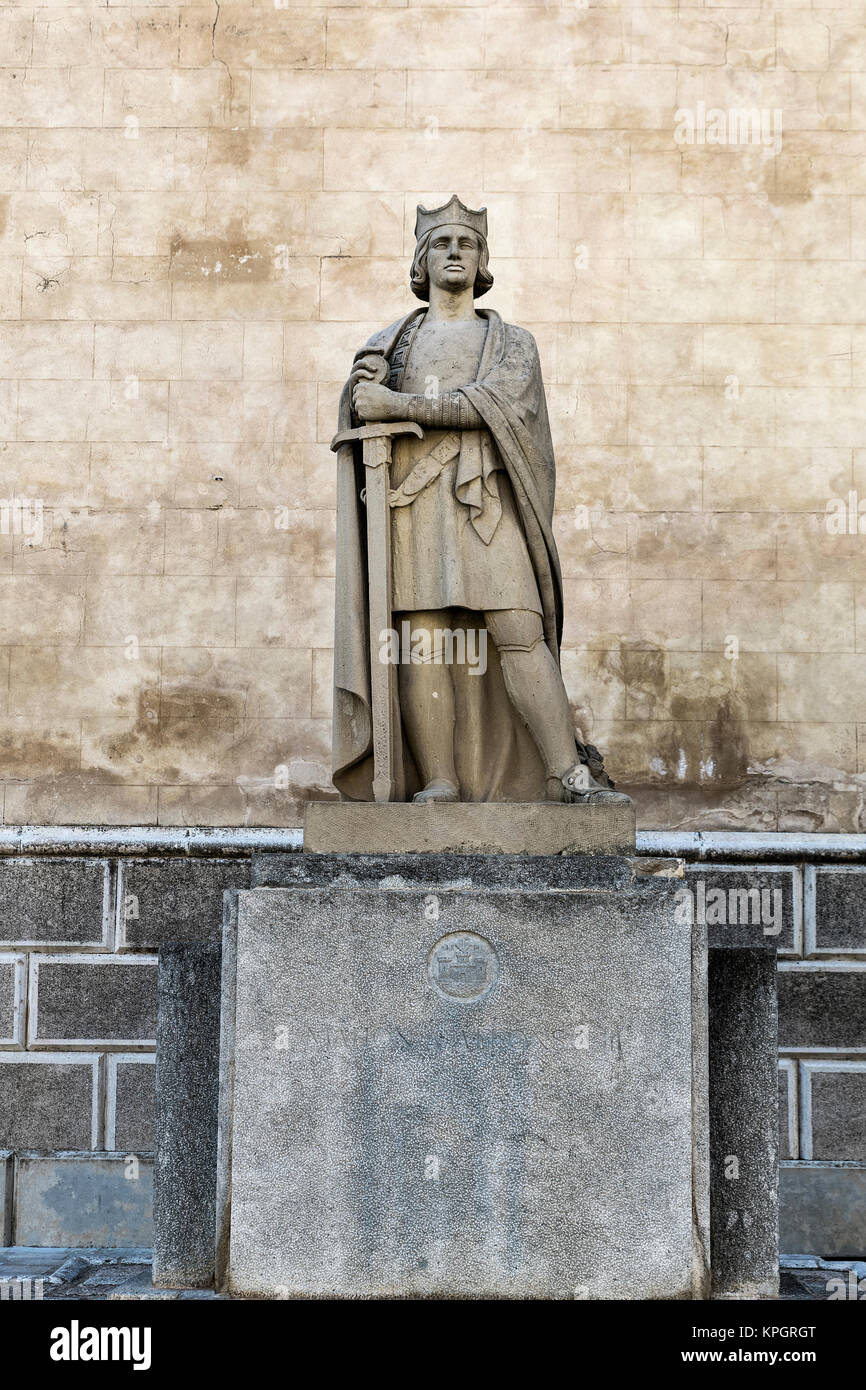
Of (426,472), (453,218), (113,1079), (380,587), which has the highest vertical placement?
(453,218)

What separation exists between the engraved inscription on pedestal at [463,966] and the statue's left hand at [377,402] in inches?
89.8

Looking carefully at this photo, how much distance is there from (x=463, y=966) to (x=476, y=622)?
161 centimetres

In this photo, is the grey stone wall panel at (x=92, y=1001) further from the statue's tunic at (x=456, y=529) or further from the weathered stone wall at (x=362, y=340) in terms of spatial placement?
the statue's tunic at (x=456, y=529)

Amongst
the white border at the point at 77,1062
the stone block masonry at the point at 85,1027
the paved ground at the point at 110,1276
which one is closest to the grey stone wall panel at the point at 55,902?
the stone block masonry at the point at 85,1027

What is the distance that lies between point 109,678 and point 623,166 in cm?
485

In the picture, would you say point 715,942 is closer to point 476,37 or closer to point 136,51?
point 476,37

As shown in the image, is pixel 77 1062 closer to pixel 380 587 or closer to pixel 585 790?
pixel 380 587

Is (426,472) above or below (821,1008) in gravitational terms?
above

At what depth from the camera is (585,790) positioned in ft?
21.6

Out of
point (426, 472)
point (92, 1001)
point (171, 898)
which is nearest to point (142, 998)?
point (92, 1001)

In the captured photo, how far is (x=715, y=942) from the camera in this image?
9.91 meters

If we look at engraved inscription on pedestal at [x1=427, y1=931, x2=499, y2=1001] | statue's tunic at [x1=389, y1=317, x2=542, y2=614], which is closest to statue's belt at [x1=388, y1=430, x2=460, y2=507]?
statue's tunic at [x1=389, y1=317, x2=542, y2=614]
